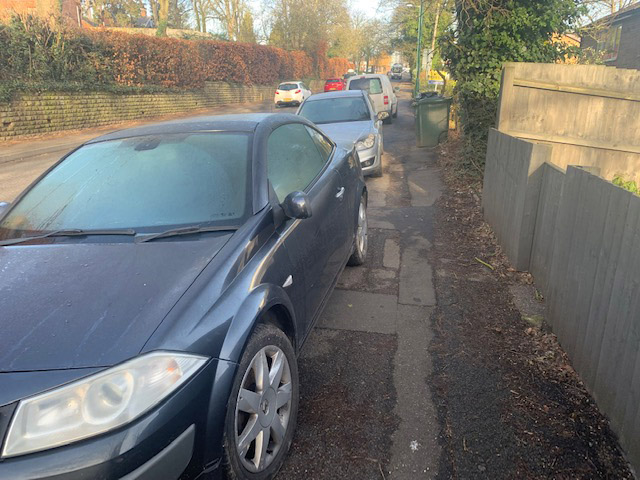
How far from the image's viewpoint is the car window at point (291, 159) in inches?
124

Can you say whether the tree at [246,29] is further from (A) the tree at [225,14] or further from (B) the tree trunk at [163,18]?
(B) the tree trunk at [163,18]

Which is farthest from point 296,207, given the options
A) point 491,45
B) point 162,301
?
point 491,45

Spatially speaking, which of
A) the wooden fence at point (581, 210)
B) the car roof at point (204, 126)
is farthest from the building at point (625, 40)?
the car roof at point (204, 126)

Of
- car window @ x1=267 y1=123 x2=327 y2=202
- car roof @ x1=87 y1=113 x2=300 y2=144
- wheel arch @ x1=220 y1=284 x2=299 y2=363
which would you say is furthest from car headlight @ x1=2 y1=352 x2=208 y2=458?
Result: car roof @ x1=87 y1=113 x2=300 y2=144

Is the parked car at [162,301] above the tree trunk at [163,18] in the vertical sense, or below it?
below

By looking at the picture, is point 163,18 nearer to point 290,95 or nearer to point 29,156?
point 290,95

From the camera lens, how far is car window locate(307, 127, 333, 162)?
4.26 metres

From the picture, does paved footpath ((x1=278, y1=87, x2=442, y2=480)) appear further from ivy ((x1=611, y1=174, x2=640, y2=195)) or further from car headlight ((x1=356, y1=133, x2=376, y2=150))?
car headlight ((x1=356, y1=133, x2=376, y2=150))

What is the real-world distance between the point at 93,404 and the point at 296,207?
4.79ft

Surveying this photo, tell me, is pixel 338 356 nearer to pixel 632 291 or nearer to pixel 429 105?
pixel 632 291

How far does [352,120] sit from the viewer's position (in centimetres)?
973

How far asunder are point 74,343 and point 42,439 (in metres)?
0.33

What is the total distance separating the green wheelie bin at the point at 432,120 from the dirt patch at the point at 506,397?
328 inches

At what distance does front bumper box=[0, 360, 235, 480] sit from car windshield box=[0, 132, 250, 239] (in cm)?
101
